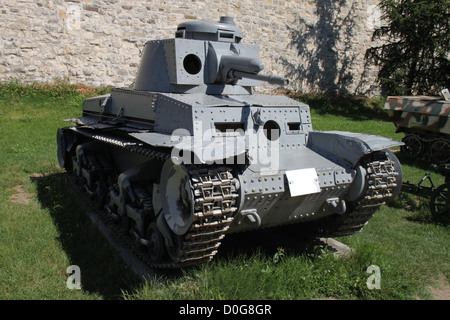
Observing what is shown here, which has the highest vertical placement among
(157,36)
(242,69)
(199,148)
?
(157,36)

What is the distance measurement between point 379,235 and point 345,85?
13.9 meters

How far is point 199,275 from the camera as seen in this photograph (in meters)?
4.17

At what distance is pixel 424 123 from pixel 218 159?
892cm

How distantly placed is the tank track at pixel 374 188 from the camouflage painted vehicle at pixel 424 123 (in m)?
6.50

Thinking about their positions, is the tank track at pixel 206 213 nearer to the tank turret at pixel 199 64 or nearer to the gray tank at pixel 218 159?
the gray tank at pixel 218 159

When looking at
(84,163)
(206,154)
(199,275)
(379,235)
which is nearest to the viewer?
(206,154)

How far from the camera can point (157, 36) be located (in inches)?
551

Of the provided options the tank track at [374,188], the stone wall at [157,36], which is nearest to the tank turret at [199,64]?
the tank track at [374,188]

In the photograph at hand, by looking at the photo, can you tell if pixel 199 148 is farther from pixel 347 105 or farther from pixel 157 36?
pixel 347 105

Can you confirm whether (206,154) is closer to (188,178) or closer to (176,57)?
(188,178)

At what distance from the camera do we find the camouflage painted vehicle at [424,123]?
1040 cm

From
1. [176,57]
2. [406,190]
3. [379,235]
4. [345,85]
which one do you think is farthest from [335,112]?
[176,57]

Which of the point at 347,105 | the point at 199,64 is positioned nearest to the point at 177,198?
the point at 199,64

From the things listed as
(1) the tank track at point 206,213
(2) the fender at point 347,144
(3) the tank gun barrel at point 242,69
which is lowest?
(1) the tank track at point 206,213
